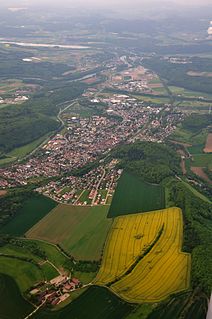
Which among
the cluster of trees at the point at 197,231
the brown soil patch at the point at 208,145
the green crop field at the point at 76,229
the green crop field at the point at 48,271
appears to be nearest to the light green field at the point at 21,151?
the green crop field at the point at 76,229

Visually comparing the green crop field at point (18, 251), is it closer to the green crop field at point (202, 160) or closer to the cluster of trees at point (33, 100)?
the cluster of trees at point (33, 100)

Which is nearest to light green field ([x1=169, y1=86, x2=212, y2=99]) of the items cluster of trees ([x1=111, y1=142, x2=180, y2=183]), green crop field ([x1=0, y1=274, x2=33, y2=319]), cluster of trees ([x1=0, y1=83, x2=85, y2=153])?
cluster of trees ([x1=0, y1=83, x2=85, y2=153])

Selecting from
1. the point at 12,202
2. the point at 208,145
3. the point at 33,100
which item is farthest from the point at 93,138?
the point at 12,202

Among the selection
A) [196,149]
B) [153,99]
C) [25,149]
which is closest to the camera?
[25,149]

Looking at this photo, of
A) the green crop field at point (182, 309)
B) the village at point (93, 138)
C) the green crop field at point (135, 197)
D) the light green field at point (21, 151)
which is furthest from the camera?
the light green field at point (21, 151)

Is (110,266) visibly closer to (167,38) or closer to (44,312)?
(44,312)

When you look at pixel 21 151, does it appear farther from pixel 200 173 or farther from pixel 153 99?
pixel 153 99

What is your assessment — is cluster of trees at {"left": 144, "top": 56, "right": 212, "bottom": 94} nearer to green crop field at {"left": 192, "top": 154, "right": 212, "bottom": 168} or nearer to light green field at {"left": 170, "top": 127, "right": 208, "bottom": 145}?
light green field at {"left": 170, "top": 127, "right": 208, "bottom": 145}
